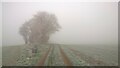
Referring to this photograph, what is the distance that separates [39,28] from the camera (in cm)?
1292

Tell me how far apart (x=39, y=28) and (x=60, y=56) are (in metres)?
3.33

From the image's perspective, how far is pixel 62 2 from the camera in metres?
12.3

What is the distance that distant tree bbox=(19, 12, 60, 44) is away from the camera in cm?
1252

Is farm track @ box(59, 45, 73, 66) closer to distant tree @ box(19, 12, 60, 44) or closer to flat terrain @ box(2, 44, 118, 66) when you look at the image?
flat terrain @ box(2, 44, 118, 66)

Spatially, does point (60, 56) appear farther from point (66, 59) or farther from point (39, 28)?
point (39, 28)

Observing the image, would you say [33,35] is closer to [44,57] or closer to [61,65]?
[44,57]

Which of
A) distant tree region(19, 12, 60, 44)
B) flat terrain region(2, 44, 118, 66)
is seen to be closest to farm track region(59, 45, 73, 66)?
flat terrain region(2, 44, 118, 66)

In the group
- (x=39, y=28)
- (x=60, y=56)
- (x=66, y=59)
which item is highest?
(x=39, y=28)

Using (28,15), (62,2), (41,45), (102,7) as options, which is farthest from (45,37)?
(102,7)

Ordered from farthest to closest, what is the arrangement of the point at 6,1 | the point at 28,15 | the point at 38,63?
the point at 28,15, the point at 6,1, the point at 38,63

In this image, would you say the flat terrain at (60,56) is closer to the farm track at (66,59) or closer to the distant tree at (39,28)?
the farm track at (66,59)

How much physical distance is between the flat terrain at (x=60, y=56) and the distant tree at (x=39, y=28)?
73 centimetres

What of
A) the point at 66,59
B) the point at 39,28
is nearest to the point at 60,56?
the point at 66,59

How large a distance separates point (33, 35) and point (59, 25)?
207 centimetres
